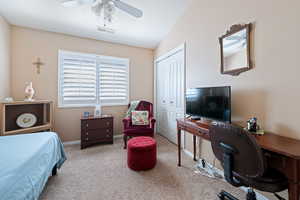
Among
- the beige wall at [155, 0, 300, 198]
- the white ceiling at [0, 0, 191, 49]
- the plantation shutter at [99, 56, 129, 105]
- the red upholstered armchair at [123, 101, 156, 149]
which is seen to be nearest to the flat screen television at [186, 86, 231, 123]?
the beige wall at [155, 0, 300, 198]

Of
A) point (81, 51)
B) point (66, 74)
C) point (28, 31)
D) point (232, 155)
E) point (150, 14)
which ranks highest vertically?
point (150, 14)

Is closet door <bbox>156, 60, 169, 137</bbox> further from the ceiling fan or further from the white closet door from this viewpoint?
the ceiling fan

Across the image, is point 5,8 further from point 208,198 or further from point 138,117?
point 208,198

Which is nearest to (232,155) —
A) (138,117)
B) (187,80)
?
(187,80)

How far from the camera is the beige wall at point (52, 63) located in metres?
2.77

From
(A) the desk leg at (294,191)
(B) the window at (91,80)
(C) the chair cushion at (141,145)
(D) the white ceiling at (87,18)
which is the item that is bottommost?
(C) the chair cushion at (141,145)

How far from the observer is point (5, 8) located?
7.64 feet

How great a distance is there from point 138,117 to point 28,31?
9.64ft

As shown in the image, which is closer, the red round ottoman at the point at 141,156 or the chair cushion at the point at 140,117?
the red round ottoman at the point at 141,156

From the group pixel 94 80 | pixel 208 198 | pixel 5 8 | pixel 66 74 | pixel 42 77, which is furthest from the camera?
pixel 94 80

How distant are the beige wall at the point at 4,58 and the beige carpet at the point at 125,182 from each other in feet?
5.83

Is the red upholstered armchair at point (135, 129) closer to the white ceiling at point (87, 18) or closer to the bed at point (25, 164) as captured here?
the bed at point (25, 164)

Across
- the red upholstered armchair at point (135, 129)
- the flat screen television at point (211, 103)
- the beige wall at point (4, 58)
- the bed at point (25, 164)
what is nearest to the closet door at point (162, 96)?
the red upholstered armchair at point (135, 129)

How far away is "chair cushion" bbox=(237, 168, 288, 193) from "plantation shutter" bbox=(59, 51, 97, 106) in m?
3.30
